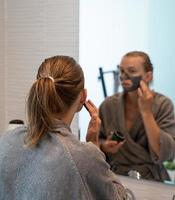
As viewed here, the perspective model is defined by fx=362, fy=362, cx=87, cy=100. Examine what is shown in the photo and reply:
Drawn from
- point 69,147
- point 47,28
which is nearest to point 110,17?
point 47,28

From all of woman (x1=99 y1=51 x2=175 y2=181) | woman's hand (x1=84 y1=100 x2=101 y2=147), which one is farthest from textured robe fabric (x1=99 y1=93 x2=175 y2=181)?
woman's hand (x1=84 y1=100 x2=101 y2=147)

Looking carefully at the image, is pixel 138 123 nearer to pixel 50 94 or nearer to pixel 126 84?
pixel 126 84

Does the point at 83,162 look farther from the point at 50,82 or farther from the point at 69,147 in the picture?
the point at 50,82

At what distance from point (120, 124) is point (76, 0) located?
1.95 ft

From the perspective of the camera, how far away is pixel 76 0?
64.6 inches

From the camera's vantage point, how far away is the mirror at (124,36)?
1.45m

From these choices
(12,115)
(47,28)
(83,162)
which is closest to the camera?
(83,162)

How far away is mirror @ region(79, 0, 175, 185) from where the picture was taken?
57.0 inches

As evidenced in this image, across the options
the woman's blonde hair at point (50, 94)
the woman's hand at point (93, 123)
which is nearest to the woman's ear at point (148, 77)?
the woman's hand at point (93, 123)

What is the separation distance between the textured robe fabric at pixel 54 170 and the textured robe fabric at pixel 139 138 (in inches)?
22.4

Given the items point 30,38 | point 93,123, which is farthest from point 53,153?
point 30,38

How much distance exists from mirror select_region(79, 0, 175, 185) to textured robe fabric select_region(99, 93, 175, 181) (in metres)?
0.06

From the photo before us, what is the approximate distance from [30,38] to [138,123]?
690 mm

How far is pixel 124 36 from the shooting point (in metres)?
1.53
